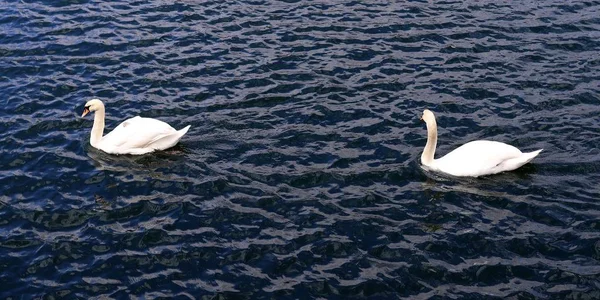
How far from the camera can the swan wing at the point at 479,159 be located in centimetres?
1717

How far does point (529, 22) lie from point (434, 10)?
113 inches

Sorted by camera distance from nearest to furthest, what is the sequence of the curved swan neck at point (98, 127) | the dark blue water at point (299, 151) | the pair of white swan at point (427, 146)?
the dark blue water at point (299, 151), the pair of white swan at point (427, 146), the curved swan neck at point (98, 127)

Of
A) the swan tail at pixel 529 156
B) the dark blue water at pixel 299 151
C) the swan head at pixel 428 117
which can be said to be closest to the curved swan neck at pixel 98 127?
the dark blue water at pixel 299 151

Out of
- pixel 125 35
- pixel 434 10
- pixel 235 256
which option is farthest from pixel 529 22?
pixel 235 256

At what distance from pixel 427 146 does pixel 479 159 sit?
3.85 ft

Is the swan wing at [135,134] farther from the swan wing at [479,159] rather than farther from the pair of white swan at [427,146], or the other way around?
the swan wing at [479,159]

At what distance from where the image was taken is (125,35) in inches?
942

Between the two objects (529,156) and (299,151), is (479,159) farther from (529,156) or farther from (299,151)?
(299,151)

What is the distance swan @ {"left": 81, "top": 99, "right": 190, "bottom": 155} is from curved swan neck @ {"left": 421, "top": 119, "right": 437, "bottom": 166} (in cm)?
529

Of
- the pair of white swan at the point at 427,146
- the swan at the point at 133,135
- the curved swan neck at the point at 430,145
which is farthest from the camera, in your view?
the swan at the point at 133,135

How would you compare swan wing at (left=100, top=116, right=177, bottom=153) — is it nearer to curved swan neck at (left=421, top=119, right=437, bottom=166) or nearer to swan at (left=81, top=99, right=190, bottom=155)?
swan at (left=81, top=99, right=190, bottom=155)

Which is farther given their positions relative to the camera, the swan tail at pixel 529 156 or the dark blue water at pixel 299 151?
the swan tail at pixel 529 156

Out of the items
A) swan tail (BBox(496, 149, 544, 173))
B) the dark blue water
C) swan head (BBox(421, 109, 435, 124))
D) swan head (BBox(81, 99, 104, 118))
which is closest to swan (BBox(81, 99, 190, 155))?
swan head (BBox(81, 99, 104, 118))

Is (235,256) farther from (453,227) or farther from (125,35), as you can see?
(125,35)
